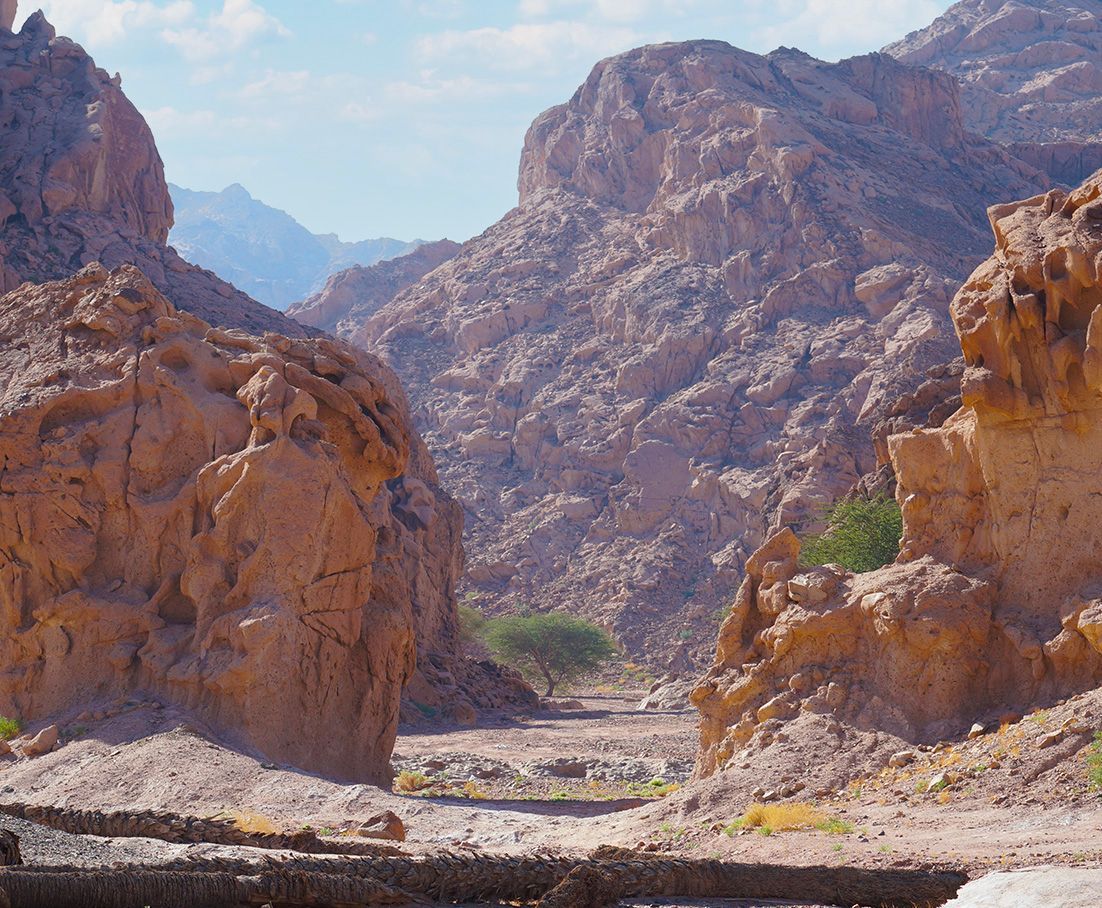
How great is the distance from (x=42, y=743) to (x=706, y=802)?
8.78 m

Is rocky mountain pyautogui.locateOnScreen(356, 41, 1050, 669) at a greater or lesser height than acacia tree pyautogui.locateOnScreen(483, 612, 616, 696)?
greater

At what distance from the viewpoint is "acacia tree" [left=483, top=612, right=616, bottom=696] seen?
5938cm

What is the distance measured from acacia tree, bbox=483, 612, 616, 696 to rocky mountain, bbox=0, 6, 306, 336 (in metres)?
14.9

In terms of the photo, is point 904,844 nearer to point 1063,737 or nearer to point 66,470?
point 1063,737

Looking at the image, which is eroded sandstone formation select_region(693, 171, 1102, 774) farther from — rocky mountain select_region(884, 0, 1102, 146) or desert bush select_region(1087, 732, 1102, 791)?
rocky mountain select_region(884, 0, 1102, 146)

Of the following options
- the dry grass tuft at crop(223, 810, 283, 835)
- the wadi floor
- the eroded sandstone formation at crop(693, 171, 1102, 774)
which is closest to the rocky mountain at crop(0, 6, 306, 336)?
the wadi floor

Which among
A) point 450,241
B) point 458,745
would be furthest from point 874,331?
point 450,241

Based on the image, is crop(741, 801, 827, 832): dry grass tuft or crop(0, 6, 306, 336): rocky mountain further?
crop(0, 6, 306, 336): rocky mountain

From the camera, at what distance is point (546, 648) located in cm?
5962

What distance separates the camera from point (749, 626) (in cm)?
1775

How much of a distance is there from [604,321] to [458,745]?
57241 mm

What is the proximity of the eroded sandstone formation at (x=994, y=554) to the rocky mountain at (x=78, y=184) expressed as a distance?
33390mm

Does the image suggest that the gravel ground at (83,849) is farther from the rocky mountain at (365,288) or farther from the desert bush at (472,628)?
the rocky mountain at (365,288)

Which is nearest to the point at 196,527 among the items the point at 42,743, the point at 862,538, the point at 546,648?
the point at 42,743
